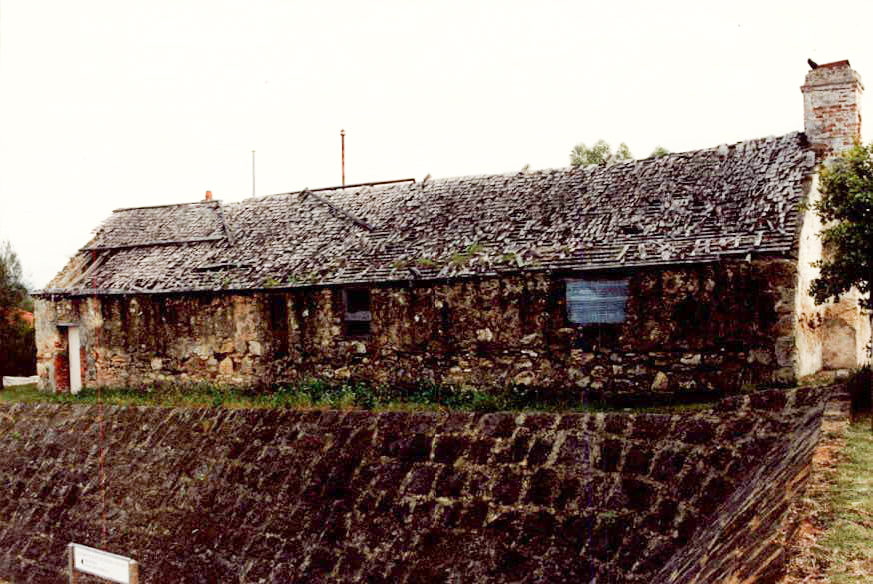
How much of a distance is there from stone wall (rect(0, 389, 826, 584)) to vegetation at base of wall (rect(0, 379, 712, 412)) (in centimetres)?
149

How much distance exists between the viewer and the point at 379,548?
34.3 feet

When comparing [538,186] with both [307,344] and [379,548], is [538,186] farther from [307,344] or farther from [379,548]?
[379,548]

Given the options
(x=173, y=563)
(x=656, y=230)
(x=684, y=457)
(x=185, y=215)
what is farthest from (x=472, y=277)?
(x=185, y=215)

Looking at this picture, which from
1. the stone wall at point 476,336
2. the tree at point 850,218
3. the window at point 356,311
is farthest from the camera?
the window at point 356,311

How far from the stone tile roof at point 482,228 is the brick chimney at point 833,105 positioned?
1.47 feet

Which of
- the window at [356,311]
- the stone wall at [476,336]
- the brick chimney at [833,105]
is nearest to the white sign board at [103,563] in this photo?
the stone wall at [476,336]

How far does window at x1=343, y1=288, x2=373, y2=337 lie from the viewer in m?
16.1

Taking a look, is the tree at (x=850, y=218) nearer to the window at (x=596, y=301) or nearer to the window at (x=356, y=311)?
the window at (x=596, y=301)

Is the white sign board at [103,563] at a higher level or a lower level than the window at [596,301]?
lower

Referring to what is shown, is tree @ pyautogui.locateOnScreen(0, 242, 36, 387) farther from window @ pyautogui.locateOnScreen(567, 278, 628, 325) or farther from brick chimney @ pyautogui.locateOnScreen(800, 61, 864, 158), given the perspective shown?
brick chimney @ pyautogui.locateOnScreen(800, 61, 864, 158)

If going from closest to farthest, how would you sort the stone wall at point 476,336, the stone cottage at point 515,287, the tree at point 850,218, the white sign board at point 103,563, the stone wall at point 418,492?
the white sign board at point 103,563 → the stone wall at point 418,492 → the tree at point 850,218 → the stone wall at point 476,336 → the stone cottage at point 515,287

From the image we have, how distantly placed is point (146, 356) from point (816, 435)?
1563 centimetres

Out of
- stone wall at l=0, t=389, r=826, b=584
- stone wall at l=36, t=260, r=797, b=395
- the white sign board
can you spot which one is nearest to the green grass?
stone wall at l=0, t=389, r=826, b=584

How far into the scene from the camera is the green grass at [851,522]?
4406mm
